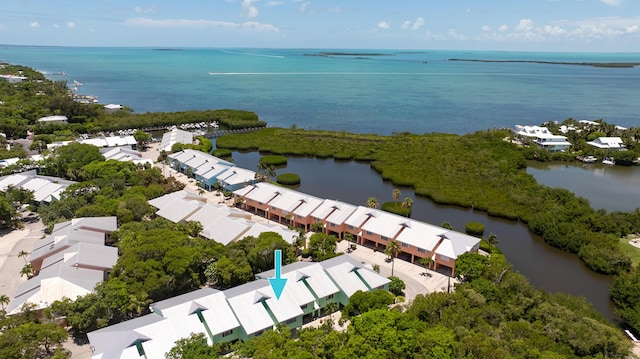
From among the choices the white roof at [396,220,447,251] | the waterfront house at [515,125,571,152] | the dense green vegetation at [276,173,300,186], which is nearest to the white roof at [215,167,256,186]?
the dense green vegetation at [276,173,300,186]

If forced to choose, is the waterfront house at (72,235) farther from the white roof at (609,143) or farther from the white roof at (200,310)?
the white roof at (609,143)

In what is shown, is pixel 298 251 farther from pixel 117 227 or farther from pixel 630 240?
pixel 630 240

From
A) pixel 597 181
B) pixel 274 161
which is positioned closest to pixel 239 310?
pixel 274 161

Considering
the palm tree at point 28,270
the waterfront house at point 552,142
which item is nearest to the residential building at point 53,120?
the palm tree at point 28,270

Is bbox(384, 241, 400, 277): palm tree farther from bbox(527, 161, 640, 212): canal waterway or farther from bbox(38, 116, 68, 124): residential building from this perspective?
bbox(38, 116, 68, 124): residential building

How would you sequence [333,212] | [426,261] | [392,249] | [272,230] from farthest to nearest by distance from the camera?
[333,212] < [272,230] < [426,261] < [392,249]

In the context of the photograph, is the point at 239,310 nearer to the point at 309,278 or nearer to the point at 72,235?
the point at 309,278

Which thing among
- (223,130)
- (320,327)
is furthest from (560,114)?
(320,327)
